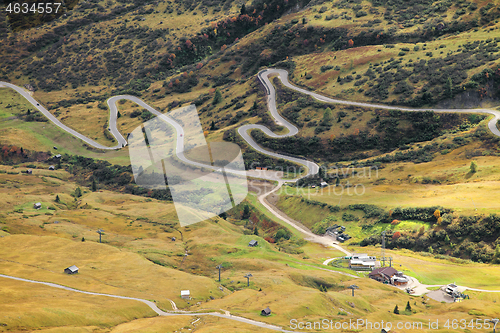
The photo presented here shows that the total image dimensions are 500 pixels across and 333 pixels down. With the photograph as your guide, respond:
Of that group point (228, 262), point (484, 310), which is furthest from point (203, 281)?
point (484, 310)

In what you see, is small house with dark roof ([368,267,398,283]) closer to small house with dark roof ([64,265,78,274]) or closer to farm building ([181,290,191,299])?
farm building ([181,290,191,299])

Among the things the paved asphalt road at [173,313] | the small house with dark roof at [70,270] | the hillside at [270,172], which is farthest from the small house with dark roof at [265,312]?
the small house with dark roof at [70,270]

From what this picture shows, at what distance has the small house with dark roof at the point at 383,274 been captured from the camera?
63.6 meters

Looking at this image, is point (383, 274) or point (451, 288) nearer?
point (451, 288)

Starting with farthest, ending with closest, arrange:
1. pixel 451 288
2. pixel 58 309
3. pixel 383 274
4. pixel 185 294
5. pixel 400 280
A: pixel 383 274 → pixel 400 280 → pixel 451 288 → pixel 185 294 → pixel 58 309

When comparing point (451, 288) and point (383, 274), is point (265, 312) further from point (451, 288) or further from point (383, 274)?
point (451, 288)

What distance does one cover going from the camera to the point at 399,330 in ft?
146

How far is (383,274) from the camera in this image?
64.1 metres

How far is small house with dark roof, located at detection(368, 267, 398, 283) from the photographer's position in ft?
209

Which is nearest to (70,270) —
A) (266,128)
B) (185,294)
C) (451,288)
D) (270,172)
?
(185,294)

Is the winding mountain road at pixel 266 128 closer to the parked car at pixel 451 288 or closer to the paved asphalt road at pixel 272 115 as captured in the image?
the paved asphalt road at pixel 272 115

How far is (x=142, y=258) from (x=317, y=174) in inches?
2067

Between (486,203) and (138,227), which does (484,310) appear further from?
(138,227)

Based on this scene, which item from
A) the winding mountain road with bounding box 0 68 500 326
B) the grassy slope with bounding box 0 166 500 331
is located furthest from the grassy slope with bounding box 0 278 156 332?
the grassy slope with bounding box 0 166 500 331
